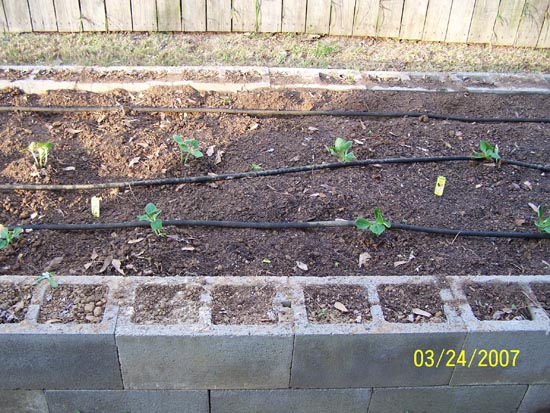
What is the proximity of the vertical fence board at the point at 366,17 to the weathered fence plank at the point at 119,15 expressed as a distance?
207 cm

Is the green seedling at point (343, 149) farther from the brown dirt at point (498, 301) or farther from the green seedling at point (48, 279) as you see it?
the green seedling at point (48, 279)

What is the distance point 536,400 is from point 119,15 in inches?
175

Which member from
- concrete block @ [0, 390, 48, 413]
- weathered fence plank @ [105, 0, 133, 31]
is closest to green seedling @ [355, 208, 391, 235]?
concrete block @ [0, 390, 48, 413]

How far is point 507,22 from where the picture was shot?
5105mm

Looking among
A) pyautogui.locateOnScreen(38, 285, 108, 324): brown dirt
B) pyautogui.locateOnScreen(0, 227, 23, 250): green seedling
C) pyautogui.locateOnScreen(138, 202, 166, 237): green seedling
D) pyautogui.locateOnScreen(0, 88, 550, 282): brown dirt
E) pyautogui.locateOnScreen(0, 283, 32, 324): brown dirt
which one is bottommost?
pyautogui.locateOnScreen(0, 88, 550, 282): brown dirt

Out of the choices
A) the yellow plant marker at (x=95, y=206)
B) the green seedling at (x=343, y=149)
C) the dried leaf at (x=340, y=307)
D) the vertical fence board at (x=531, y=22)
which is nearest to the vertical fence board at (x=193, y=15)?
the green seedling at (x=343, y=149)

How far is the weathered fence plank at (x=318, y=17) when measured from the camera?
4.98 meters

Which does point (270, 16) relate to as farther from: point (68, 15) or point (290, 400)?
point (290, 400)

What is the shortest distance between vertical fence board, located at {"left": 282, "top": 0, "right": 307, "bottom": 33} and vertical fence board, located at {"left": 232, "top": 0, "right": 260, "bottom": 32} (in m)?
0.26

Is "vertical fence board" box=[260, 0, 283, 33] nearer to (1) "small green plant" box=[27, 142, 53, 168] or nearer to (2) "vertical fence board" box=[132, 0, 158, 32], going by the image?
(2) "vertical fence board" box=[132, 0, 158, 32]

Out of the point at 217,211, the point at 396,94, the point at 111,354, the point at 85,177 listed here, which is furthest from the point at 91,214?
the point at 396,94

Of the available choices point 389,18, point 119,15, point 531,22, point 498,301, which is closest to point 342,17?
point 389,18

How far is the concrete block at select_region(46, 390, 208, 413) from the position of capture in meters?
2.13

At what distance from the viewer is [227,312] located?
2098mm
